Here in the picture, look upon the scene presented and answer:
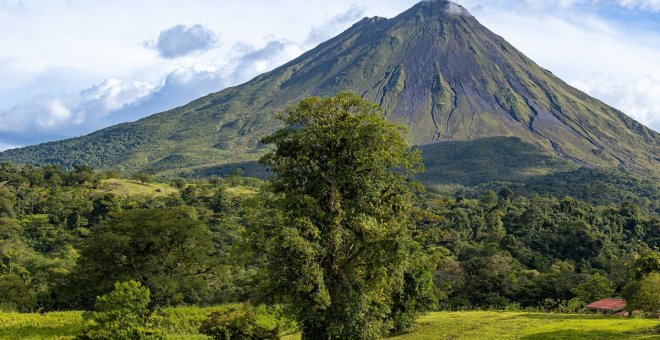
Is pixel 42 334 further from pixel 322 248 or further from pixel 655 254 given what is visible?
pixel 655 254

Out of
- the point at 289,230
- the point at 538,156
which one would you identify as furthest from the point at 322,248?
the point at 538,156

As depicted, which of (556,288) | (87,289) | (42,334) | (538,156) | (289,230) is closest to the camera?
(289,230)

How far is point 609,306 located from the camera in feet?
136

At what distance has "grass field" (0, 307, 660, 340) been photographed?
23328mm

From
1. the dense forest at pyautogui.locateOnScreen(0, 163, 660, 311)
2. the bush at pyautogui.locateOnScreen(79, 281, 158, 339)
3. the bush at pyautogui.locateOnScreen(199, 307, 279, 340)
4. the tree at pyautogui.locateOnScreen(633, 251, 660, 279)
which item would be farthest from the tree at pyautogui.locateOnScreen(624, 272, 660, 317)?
the bush at pyautogui.locateOnScreen(79, 281, 158, 339)

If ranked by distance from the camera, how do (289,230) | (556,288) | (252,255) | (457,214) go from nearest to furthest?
1. (289,230)
2. (252,255)
3. (556,288)
4. (457,214)

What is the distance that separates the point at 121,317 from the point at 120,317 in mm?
32

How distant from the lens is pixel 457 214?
85625 mm

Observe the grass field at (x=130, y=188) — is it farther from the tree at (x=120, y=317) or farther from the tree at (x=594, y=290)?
the tree at (x=120, y=317)

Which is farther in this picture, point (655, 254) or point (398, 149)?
point (655, 254)

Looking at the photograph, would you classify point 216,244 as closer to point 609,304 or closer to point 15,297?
point 15,297

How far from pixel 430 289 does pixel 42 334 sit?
18.6 metres

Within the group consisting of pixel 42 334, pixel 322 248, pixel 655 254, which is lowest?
pixel 655 254

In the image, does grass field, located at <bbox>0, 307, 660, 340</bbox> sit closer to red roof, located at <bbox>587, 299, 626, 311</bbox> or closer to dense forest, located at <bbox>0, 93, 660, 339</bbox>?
dense forest, located at <bbox>0, 93, 660, 339</bbox>
